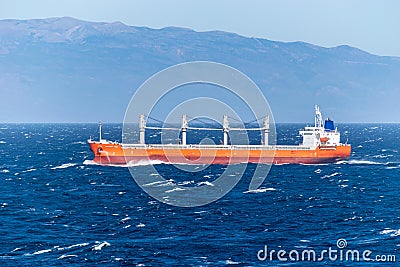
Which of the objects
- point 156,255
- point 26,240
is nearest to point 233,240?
point 156,255

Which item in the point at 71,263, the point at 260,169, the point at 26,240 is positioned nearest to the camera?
→ the point at 71,263

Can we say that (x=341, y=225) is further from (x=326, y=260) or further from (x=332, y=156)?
(x=332, y=156)

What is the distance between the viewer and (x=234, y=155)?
116 m

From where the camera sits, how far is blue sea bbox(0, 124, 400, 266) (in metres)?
47.7

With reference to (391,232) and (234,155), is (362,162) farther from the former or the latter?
(391,232)

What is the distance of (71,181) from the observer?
9094cm

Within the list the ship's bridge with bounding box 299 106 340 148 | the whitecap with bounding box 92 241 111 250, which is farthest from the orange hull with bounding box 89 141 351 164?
the whitecap with bounding box 92 241 111 250

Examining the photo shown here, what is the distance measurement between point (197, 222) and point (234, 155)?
189ft

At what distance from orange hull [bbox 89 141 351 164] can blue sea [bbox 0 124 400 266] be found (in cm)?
1775

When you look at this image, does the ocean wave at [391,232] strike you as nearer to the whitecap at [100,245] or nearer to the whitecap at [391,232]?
the whitecap at [391,232]

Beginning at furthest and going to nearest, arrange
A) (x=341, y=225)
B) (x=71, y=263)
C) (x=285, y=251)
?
1. (x=341, y=225)
2. (x=285, y=251)
3. (x=71, y=263)

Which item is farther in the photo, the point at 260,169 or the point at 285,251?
the point at 260,169

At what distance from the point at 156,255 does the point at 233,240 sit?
26.1 ft

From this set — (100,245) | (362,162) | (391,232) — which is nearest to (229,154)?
(362,162)
